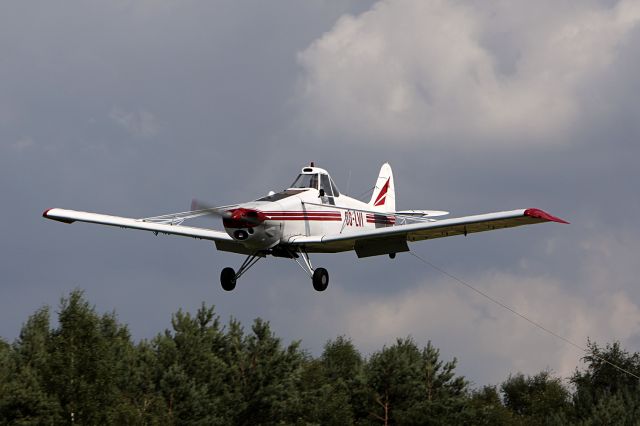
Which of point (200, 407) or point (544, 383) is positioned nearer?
point (200, 407)

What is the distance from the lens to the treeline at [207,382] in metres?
53.2

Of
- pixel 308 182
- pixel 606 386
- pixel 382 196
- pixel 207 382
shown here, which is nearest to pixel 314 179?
pixel 308 182

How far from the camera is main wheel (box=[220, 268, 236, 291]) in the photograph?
31281 millimetres

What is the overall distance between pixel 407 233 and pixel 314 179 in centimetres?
308

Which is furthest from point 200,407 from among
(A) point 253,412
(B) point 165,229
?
(B) point 165,229

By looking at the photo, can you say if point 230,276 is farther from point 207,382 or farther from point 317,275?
point 207,382

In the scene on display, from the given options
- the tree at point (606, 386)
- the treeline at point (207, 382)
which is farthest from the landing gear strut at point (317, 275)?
the tree at point (606, 386)

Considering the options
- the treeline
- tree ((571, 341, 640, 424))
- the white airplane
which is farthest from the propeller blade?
tree ((571, 341, 640, 424))

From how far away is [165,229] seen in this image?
32.9 m

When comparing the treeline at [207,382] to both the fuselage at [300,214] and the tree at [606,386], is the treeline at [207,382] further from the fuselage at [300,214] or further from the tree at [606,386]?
the fuselage at [300,214]

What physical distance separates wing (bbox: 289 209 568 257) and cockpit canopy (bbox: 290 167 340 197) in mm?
1494

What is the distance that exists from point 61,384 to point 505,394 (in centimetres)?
7680

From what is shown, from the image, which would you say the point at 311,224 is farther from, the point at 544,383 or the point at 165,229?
the point at 544,383

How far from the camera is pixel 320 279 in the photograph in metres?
30.6
